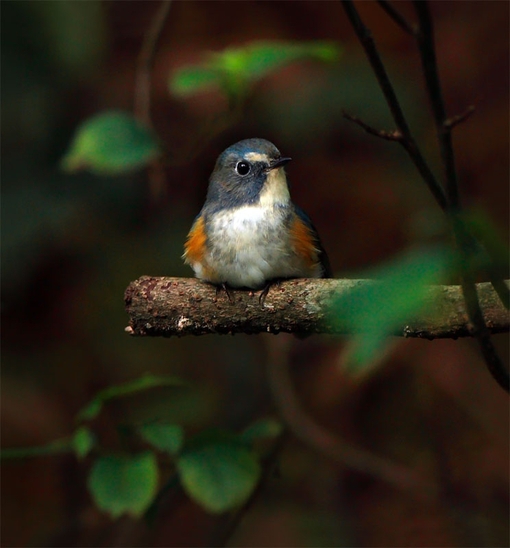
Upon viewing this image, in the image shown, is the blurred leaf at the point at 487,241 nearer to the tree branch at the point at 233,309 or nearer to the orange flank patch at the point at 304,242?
the tree branch at the point at 233,309

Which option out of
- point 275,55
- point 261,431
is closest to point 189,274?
point 275,55

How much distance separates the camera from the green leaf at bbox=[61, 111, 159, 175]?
334 centimetres

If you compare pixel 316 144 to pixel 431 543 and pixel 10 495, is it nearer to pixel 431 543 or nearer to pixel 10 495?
pixel 431 543

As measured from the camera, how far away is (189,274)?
18.2ft

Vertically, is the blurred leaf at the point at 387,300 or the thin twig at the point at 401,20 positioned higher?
the thin twig at the point at 401,20

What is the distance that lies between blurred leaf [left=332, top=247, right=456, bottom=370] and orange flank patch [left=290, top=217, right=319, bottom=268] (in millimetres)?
2357

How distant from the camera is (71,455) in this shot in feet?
19.6

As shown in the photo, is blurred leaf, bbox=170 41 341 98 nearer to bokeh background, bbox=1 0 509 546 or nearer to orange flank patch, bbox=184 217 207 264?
orange flank patch, bbox=184 217 207 264

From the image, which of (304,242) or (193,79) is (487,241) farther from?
(193,79)

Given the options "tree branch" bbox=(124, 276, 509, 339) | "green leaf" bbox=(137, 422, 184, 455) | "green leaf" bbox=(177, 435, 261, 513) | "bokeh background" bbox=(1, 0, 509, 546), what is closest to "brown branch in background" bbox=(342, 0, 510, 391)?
"tree branch" bbox=(124, 276, 509, 339)

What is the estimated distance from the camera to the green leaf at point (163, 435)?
268cm

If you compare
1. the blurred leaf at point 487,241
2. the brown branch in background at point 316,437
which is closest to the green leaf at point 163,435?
the blurred leaf at point 487,241

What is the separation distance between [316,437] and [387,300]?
14.4 feet

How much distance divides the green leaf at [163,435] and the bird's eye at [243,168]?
3.75 ft
